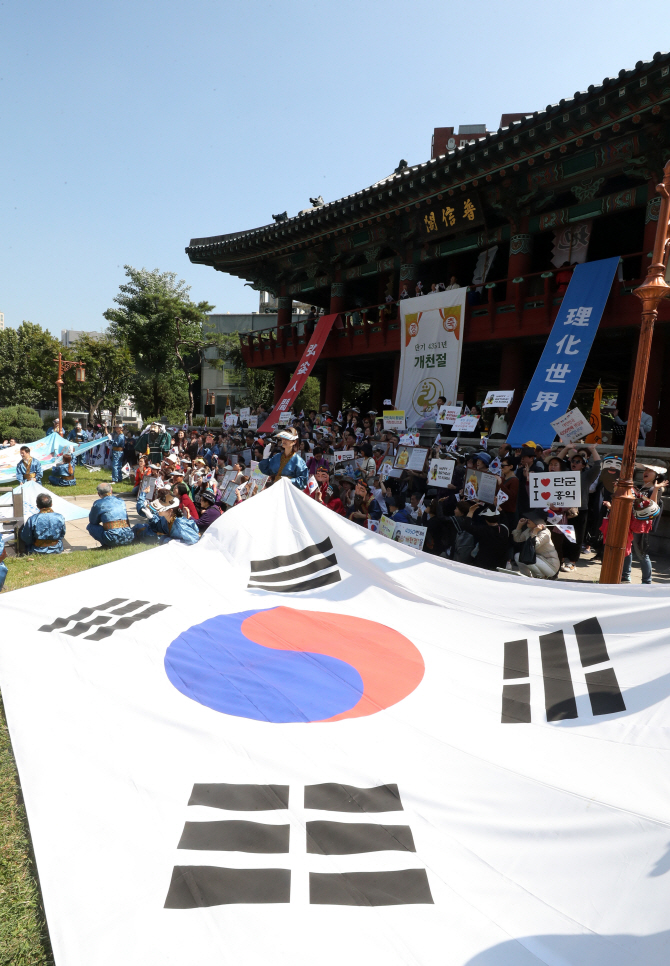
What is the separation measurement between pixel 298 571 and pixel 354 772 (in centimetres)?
249

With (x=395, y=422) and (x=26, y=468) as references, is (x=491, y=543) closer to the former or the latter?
(x=395, y=422)

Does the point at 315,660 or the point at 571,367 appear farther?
the point at 571,367

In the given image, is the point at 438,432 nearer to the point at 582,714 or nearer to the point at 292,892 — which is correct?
the point at 582,714

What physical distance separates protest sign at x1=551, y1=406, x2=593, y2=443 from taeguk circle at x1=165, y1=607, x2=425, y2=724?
242 inches

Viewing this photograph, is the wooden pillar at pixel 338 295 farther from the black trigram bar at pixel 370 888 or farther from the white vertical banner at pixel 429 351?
the black trigram bar at pixel 370 888

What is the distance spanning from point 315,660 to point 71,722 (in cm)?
141

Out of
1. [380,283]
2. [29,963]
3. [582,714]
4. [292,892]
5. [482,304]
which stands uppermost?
[380,283]

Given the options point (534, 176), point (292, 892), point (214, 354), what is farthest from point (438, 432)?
point (214, 354)

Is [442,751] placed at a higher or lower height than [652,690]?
lower

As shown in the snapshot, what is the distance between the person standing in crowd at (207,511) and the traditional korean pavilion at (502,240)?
787cm

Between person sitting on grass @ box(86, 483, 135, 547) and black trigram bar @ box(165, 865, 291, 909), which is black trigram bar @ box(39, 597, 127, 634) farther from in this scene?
person sitting on grass @ box(86, 483, 135, 547)

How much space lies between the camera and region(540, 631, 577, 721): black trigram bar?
2.87 metres

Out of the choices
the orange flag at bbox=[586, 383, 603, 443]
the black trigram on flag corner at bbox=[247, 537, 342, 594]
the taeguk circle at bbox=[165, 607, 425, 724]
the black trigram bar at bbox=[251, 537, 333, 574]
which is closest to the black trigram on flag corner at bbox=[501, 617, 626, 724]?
the taeguk circle at bbox=[165, 607, 425, 724]

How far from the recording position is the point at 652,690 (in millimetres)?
2748
